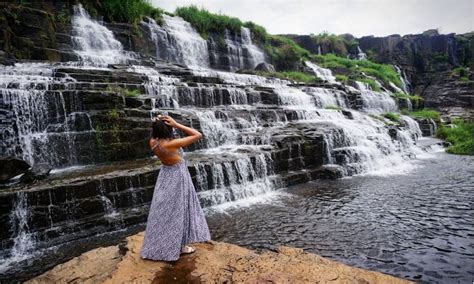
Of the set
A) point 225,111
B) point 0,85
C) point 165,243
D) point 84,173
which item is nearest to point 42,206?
point 84,173

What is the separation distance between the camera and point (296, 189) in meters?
9.86

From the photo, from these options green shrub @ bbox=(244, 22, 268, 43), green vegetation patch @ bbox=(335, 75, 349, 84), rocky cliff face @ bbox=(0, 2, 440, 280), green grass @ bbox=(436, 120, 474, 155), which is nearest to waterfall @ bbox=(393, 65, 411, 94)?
green vegetation patch @ bbox=(335, 75, 349, 84)

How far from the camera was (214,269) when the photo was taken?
3824 millimetres

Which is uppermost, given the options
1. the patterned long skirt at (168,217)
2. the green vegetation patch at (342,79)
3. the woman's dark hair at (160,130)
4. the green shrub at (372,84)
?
the green vegetation patch at (342,79)

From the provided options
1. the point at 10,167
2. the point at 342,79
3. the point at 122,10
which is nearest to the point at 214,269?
the point at 10,167

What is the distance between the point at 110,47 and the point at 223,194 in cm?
1385

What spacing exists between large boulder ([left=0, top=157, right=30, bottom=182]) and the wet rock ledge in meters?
4.42

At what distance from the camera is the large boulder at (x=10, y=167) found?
7.35 metres

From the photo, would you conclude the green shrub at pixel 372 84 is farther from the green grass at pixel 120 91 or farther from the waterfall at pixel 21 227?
the waterfall at pixel 21 227

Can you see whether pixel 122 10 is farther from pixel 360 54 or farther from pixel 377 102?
pixel 360 54

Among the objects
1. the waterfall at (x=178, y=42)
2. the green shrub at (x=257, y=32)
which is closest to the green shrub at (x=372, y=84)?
the green shrub at (x=257, y=32)

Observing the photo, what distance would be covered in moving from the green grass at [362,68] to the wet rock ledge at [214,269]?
92.8ft

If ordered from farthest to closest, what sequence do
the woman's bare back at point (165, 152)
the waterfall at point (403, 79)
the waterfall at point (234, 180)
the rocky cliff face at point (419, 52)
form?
the rocky cliff face at point (419, 52) → the waterfall at point (403, 79) → the waterfall at point (234, 180) → the woman's bare back at point (165, 152)

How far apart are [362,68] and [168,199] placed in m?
32.1
